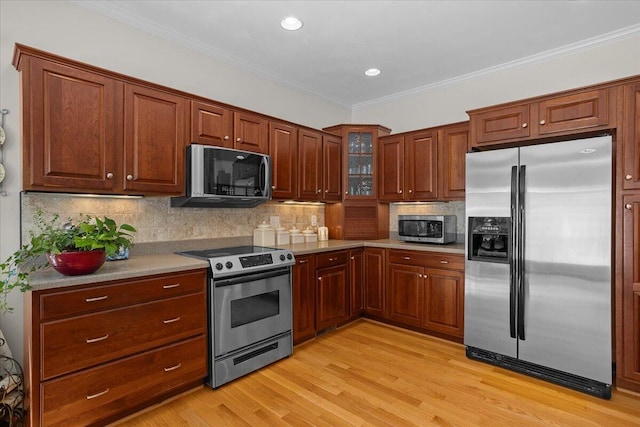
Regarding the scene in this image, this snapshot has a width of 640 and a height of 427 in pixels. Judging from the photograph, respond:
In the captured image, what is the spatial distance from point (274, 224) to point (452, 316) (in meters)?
2.11

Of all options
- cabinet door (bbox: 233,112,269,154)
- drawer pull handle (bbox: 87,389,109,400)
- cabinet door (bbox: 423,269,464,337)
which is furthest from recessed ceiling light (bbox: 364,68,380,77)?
drawer pull handle (bbox: 87,389,109,400)

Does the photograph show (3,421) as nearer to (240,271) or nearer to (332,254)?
(240,271)

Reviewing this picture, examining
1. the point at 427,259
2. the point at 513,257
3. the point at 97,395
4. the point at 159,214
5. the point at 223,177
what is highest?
the point at 223,177

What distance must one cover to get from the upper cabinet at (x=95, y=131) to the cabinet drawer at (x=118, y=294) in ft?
2.28

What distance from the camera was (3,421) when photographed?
197 cm

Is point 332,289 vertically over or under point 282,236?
under

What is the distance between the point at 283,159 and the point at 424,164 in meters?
1.62

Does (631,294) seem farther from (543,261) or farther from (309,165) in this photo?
(309,165)

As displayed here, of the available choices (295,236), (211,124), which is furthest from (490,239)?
(211,124)

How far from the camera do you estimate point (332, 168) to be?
411 centimetres

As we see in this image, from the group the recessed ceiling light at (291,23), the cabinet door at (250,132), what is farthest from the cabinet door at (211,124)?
the recessed ceiling light at (291,23)

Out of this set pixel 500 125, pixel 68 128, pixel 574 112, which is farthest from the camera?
pixel 500 125

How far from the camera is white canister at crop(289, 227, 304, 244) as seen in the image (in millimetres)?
3820

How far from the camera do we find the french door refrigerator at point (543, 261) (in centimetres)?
243
